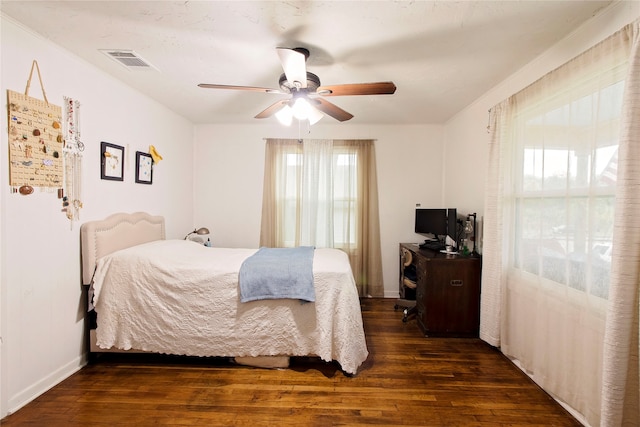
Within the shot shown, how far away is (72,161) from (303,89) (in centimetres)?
189

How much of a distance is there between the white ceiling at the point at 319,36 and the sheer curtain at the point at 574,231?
1.34ft

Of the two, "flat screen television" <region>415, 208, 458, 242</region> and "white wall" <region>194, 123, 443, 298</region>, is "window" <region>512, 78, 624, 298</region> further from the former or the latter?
"white wall" <region>194, 123, 443, 298</region>

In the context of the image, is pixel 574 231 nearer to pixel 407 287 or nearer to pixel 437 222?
pixel 437 222

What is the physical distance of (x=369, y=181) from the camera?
3938 millimetres

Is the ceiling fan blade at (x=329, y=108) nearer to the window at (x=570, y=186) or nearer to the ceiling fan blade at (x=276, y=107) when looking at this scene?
the ceiling fan blade at (x=276, y=107)

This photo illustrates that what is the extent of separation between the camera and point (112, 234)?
2.41 meters

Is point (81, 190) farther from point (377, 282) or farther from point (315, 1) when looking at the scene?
point (377, 282)

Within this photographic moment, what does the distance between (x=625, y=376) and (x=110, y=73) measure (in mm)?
4098

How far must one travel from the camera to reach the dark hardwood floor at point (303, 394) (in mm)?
1718

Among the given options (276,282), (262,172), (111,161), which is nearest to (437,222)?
(276,282)

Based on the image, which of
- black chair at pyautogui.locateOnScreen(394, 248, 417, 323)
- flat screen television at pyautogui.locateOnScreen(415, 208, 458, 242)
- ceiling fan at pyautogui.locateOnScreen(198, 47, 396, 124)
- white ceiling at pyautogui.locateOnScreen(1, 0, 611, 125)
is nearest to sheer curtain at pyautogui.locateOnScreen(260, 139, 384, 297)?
black chair at pyautogui.locateOnScreen(394, 248, 417, 323)

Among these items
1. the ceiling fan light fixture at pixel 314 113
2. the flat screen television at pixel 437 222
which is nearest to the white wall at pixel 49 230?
the ceiling fan light fixture at pixel 314 113

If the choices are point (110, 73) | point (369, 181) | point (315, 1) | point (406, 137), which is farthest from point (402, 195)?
point (110, 73)

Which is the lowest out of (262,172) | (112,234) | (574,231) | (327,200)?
(112,234)
